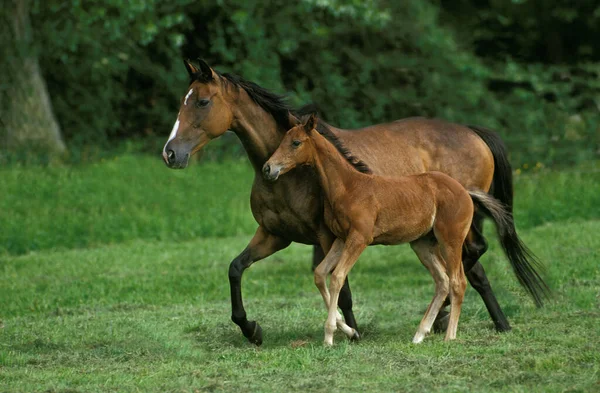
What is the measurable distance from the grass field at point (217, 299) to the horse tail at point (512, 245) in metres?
0.23

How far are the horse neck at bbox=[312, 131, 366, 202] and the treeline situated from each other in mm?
12391

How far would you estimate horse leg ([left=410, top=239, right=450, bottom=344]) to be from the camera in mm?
7901

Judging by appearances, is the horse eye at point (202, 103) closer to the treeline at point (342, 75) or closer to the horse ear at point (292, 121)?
the horse ear at point (292, 121)

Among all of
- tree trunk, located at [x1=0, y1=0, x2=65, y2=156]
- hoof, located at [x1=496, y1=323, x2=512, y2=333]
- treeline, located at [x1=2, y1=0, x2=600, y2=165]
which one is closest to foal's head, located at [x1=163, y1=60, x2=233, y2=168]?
hoof, located at [x1=496, y1=323, x2=512, y2=333]

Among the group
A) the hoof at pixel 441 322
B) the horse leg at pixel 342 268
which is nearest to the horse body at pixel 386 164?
the horse leg at pixel 342 268

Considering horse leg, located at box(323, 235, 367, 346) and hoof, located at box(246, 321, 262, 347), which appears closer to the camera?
horse leg, located at box(323, 235, 367, 346)

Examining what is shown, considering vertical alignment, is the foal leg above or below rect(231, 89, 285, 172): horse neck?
below

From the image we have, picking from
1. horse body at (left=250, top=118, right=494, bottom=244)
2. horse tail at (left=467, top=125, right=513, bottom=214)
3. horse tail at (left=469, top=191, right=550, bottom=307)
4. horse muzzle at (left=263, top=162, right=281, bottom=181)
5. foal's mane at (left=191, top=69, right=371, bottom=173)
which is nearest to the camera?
horse muzzle at (left=263, top=162, right=281, bottom=181)

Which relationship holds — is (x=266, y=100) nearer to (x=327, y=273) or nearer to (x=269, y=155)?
(x=269, y=155)

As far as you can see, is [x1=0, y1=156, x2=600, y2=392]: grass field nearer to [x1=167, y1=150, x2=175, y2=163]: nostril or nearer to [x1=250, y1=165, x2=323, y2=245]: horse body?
[x1=250, y1=165, x2=323, y2=245]: horse body

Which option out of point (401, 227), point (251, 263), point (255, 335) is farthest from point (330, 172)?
point (255, 335)

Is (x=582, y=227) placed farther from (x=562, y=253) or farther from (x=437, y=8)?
(x=437, y=8)

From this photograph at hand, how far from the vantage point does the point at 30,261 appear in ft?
43.4

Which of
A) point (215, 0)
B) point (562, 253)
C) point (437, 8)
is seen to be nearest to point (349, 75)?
point (437, 8)
